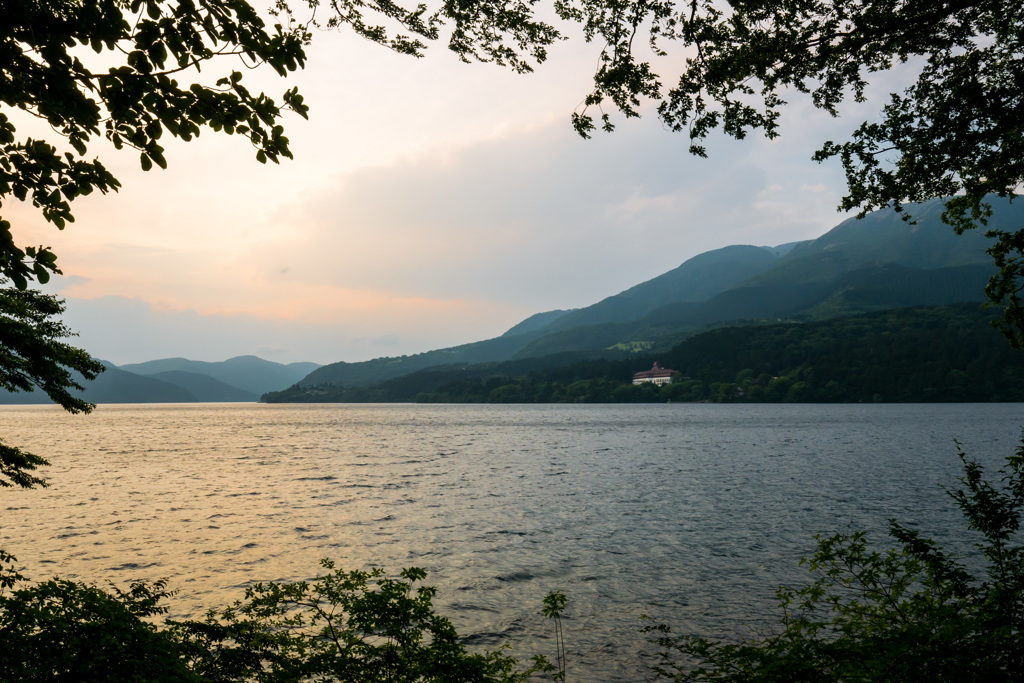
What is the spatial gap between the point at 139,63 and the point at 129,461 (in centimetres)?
8058

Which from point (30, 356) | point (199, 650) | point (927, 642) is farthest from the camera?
point (30, 356)

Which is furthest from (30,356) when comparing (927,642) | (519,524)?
(519,524)

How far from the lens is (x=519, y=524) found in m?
33.7

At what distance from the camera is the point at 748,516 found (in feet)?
114

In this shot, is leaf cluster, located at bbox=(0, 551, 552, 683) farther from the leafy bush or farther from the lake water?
the lake water

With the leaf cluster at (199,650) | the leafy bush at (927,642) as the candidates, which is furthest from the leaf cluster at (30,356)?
the leafy bush at (927,642)

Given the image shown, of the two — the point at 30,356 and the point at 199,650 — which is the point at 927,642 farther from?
the point at 30,356

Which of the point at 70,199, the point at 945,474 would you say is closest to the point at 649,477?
the point at 945,474

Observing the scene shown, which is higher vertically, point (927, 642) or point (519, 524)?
point (927, 642)

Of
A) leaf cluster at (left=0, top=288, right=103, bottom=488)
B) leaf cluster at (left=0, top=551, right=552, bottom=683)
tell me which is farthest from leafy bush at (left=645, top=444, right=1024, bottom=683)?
leaf cluster at (left=0, top=288, right=103, bottom=488)

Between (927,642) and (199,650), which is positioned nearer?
(927,642)

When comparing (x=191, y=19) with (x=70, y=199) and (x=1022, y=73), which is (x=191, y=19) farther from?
(x=1022, y=73)

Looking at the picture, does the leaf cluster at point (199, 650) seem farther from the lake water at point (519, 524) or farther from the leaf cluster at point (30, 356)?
the lake water at point (519, 524)

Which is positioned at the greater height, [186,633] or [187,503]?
[186,633]
